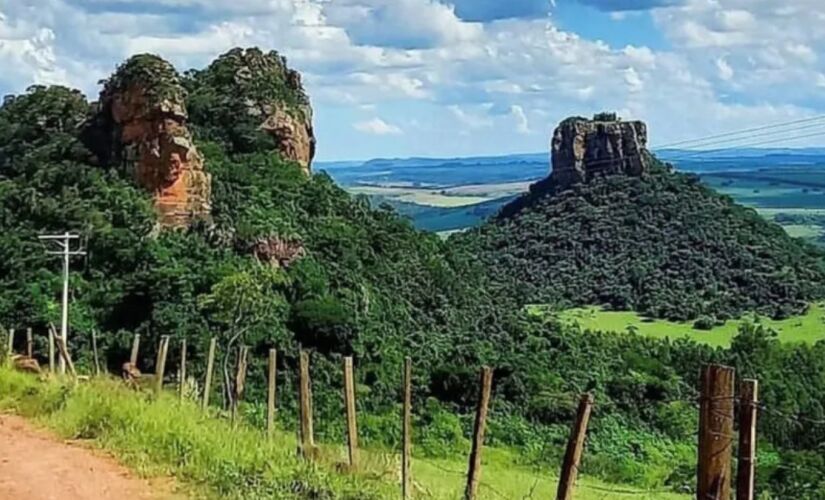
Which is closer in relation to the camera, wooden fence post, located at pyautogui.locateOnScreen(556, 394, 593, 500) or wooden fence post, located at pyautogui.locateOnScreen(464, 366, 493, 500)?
wooden fence post, located at pyautogui.locateOnScreen(556, 394, 593, 500)

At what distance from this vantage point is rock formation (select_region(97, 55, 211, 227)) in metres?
36.4

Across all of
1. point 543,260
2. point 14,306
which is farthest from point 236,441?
point 543,260

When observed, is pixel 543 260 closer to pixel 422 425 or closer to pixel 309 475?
pixel 422 425

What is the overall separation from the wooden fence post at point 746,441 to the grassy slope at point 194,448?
3.02 meters

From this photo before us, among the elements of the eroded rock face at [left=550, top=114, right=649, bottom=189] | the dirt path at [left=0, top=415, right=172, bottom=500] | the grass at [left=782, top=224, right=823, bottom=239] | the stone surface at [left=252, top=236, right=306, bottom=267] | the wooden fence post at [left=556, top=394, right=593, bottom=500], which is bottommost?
the grass at [left=782, top=224, right=823, bottom=239]

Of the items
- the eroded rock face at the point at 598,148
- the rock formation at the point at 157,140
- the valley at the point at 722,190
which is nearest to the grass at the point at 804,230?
the valley at the point at 722,190

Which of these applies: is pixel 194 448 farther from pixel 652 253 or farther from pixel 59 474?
pixel 652 253

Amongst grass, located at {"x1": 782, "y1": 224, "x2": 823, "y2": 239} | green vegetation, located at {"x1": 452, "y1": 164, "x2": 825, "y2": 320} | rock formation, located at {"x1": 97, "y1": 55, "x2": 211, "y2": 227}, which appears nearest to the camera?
rock formation, located at {"x1": 97, "y1": 55, "x2": 211, "y2": 227}

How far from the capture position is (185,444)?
883 centimetres

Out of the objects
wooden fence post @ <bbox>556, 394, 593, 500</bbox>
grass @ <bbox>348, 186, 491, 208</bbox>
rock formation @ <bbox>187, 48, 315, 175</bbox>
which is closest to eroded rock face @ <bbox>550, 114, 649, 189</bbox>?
rock formation @ <bbox>187, 48, 315, 175</bbox>

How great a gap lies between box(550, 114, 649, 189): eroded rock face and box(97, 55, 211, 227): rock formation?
43390 millimetres

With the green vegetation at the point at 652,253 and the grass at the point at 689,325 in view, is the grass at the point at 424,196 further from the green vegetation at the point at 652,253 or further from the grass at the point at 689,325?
the grass at the point at 689,325

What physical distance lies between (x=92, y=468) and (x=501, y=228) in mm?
74867

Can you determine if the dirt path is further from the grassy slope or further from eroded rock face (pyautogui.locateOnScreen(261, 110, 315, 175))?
eroded rock face (pyautogui.locateOnScreen(261, 110, 315, 175))
